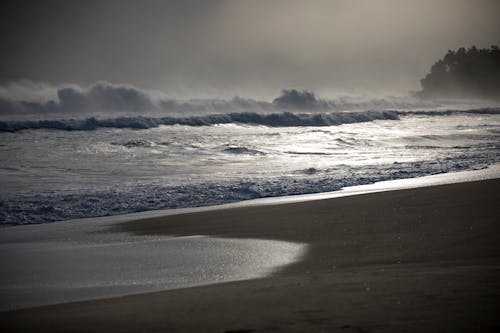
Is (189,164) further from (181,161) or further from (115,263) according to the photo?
(115,263)

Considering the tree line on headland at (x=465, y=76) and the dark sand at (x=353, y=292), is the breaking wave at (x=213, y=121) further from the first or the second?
the tree line on headland at (x=465, y=76)

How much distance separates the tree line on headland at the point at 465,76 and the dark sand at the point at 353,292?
69786 millimetres

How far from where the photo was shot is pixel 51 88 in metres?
40.9

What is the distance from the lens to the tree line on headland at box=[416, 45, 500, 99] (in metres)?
74.8

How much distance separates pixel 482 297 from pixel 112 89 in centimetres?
4044

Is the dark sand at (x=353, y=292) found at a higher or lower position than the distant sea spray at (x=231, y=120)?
lower

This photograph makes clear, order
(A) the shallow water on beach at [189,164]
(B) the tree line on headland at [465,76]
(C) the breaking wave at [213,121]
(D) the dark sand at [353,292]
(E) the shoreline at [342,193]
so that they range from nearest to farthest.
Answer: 1. (D) the dark sand at [353,292]
2. (E) the shoreline at [342,193]
3. (A) the shallow water on beach at [189,164]
4. (C) the breaking wave at [213,121]
5. (B) the tree line on headland at [465,76]

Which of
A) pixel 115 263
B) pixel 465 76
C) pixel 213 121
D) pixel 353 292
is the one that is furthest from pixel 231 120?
pixel 465 76

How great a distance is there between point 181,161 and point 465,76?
225 ft

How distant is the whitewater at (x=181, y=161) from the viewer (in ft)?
34.8

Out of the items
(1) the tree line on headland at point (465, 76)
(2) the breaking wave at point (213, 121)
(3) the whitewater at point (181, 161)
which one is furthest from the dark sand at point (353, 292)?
(1) the tree line on headland at point (465, 76)

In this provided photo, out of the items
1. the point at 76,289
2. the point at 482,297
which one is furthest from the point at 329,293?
the point at 76,289

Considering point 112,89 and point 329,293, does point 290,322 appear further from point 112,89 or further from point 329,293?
point 112,89

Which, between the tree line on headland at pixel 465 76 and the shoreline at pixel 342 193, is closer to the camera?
the shoreline at pixel 342 193
